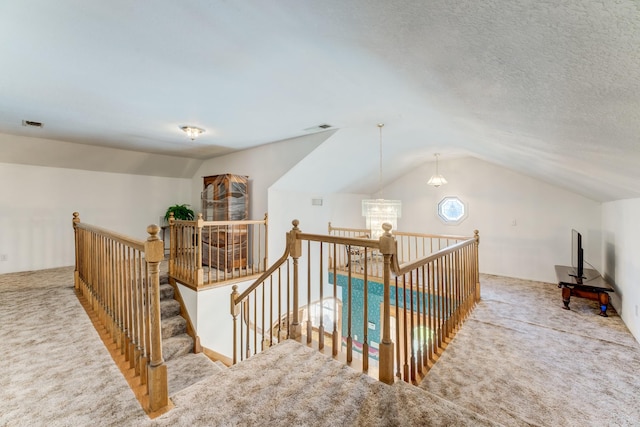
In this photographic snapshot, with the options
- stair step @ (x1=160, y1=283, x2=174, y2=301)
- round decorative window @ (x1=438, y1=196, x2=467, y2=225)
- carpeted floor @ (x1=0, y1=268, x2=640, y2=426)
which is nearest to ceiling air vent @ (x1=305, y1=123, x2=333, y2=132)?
carpeted floor @ (x1=0, y1=268, x2=640, y2=426)

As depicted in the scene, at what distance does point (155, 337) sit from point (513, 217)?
20.8 feet

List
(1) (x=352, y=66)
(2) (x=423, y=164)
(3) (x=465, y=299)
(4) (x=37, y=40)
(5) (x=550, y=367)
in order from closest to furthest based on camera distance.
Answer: (4) (x=37, y=40)
(1) (x=352, y=66)
(5) (x=550, y=367)
(3) (x=465, y=299)
(2) (x=423, y=164)

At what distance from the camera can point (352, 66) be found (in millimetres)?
2002

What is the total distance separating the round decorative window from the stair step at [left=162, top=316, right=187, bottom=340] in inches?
224

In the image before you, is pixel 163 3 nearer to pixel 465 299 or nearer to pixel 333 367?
pixel 333 367

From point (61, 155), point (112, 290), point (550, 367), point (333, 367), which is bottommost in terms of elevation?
point (550, 367)

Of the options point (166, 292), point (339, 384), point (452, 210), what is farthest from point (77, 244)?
point (452, 210)

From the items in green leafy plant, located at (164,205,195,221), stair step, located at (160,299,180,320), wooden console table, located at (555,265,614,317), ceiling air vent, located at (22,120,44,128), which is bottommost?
stair step, located at (160,299,180,320)

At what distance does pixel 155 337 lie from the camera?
1.69m

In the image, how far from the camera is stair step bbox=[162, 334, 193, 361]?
3672mm

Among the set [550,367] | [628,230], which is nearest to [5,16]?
[550,367]

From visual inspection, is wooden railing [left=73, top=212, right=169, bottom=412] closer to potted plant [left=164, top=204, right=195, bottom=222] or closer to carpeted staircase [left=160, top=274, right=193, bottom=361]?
carpeted staircase [left=160, top=274, right=193, bottom=361]

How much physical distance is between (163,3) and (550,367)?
399 centimetres

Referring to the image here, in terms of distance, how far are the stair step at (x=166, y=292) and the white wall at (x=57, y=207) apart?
239 cm
